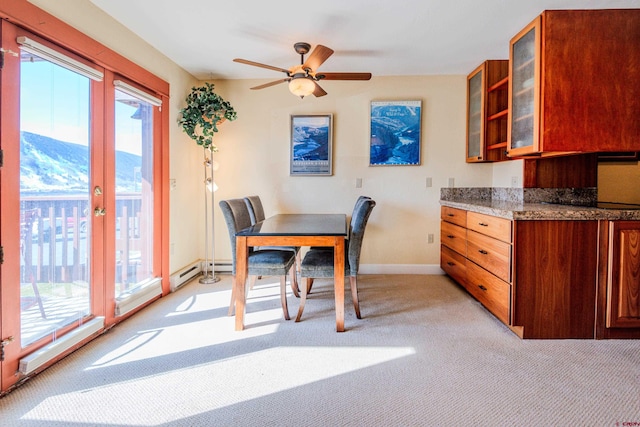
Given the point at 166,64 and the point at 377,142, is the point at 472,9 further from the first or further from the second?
the point at 166,64

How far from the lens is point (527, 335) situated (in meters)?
2.47

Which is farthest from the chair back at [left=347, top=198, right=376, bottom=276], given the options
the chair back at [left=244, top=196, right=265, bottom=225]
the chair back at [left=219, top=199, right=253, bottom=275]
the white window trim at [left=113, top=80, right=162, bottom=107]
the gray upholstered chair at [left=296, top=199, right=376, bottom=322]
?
the white window trim at [left=113, top=80, right=162, bottom=107]

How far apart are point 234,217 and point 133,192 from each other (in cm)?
97

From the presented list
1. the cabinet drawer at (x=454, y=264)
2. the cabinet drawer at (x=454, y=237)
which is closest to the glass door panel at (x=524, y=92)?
the cabinet drawer at (x=454, y=237)

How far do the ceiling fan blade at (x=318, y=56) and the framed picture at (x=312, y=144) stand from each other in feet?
4.47

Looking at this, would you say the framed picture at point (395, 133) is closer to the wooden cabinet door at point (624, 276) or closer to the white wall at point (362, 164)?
the white wall at point (362, 164)

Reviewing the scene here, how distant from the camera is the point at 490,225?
9.25 ft

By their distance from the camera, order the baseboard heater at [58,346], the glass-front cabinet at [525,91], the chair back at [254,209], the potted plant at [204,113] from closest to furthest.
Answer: the baseboard heater at [58,346]
the glass-front cabinet at [525,91]
the chair back at [254,209]
the potted plant at [204,113]

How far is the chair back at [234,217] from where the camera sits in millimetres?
2768

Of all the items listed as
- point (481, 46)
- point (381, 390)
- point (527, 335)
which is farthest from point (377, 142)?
point (381, 390)

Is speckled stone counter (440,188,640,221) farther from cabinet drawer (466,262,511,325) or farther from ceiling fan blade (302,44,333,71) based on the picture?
ceiling fan blade (302,44,333,71)

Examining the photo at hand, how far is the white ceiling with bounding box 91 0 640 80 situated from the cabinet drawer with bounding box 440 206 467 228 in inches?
61.6

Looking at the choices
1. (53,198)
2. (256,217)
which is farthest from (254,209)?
(53,198)

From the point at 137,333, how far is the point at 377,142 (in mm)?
3094
